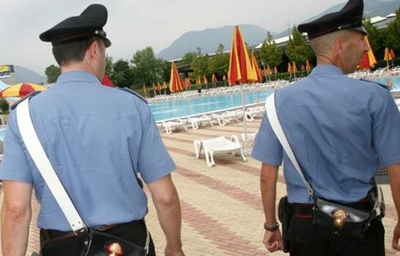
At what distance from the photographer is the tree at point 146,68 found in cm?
7406

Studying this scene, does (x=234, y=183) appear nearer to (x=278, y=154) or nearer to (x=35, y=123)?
(x=278, y=154)

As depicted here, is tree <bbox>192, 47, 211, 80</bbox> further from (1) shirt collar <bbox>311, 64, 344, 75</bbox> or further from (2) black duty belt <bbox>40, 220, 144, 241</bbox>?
(2) black duty belt <bbox>40, 220, 144, 241</bbox>

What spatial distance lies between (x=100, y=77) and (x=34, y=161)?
1.54 ft

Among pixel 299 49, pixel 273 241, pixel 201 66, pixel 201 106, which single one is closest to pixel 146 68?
pixel 201 66

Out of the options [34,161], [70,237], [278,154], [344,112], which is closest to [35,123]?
[34,161]

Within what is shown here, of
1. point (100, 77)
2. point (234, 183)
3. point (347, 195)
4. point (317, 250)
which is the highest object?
point (100, 77)

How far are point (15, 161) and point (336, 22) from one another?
1.57m

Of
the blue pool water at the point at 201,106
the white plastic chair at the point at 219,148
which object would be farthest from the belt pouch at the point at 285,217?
the blue pool water at the point at 201,106

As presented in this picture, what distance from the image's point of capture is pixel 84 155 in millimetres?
1689

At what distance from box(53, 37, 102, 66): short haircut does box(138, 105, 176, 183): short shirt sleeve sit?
37 centimetres

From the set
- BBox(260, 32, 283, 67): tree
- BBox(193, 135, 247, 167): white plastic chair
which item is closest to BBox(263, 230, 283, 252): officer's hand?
BBox(193, 135, 247, 167): white plastic chair

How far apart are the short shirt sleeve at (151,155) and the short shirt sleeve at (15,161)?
18.1 inches

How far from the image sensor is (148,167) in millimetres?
1801

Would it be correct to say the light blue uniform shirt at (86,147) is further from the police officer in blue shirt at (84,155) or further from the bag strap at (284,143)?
the bag strap at (284,143)
